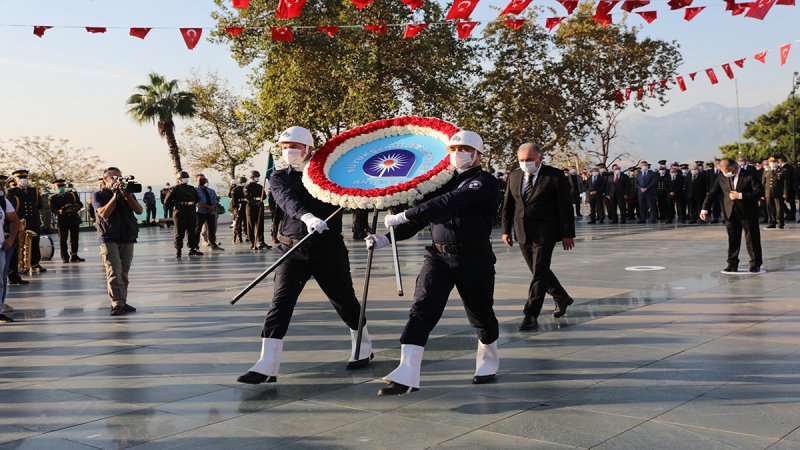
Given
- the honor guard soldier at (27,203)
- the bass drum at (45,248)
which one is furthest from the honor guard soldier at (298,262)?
the bass drum at (45,248)

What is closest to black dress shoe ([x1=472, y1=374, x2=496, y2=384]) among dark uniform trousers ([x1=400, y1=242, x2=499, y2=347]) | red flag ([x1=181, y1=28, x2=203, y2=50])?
dark uniform trousers ([x1=400, y1=242, x2=499, y2=347])

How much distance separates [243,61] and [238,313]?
18573 millimetres

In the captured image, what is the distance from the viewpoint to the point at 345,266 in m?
6.59

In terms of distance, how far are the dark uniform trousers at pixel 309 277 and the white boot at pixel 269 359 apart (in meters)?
0.05

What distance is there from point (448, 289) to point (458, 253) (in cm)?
29

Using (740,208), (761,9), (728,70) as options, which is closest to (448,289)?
(740,208)

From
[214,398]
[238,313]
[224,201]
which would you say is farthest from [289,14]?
[224,201]

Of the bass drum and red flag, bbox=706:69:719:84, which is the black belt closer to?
the bass drum

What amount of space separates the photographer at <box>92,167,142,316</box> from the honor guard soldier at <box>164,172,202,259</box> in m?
8.95

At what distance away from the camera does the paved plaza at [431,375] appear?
4.79 metres

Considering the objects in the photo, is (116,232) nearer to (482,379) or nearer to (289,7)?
(289,7)

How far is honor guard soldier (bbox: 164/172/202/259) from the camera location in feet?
63.0

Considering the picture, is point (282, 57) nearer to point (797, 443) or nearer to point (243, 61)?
point (243, 61)

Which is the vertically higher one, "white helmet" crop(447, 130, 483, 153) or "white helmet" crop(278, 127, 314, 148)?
"white helmet" crop(278, 127, 314, 148)
